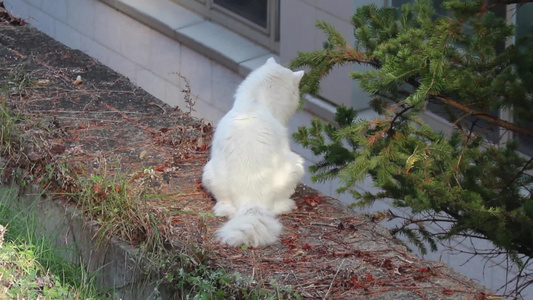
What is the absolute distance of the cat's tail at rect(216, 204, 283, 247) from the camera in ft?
13.8

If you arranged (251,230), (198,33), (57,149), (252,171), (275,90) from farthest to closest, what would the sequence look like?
(198,33) → (275,90) → (57,149) → (252,171) → (251,230)

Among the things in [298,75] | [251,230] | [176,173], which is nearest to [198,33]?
[298,75]

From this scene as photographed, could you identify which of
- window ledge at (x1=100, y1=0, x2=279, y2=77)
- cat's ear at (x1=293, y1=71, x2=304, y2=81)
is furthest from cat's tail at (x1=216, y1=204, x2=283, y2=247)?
window ledge at (x1=100, y1=0, x2=279, y2=77)

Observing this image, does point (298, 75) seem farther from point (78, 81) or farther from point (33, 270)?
point (33, 270)

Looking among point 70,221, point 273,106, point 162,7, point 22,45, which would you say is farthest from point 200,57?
point 70,221

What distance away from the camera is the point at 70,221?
464 cm

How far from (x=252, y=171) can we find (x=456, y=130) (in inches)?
43.7

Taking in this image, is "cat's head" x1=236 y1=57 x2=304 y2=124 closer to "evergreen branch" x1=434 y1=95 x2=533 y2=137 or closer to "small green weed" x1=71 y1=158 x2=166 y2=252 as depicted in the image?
"small green weed" x1=71 y1=158 x2=166 y2=252

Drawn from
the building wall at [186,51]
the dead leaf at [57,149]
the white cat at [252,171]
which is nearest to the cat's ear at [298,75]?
the white cat at [252,171]

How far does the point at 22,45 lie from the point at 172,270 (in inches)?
148

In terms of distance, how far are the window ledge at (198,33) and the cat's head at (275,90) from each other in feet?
9.56

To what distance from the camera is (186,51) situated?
9.11 meters

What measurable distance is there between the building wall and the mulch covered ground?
114cm

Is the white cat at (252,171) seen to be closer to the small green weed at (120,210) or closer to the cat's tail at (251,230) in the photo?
the cat's tail at (251,230)
